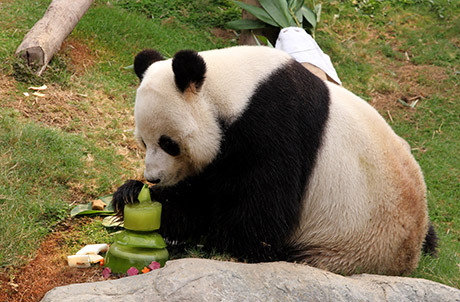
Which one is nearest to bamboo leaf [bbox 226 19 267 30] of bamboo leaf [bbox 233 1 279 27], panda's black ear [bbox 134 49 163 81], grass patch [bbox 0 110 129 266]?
bamboo leaf [bbox 233 1 279 27]

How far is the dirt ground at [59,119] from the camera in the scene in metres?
3.15

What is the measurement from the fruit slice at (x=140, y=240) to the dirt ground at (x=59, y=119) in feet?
0.79

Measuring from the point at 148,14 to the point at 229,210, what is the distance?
17.8 feet

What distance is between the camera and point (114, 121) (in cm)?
566

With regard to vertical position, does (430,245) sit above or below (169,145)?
below

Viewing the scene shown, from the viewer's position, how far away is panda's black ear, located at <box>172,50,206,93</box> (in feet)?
9.98

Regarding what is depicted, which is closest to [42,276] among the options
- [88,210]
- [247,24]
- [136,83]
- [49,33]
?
[88,210]

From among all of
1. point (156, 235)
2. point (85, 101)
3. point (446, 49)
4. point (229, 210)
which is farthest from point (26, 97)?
point (446, 49)

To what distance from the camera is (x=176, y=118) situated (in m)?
3.11

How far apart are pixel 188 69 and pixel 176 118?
0.93 ft

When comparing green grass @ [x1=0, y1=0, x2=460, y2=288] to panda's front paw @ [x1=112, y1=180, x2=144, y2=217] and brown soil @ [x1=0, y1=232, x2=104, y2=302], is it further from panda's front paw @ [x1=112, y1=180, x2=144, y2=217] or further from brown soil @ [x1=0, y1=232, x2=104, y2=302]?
panda's front paw @ [x1=112, y1=180, x2=144, y2=217]

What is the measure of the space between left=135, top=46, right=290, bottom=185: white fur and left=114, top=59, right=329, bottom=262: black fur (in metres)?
0.07

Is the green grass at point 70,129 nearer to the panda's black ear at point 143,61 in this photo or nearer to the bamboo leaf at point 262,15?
the bamboo leaf at point 262,15

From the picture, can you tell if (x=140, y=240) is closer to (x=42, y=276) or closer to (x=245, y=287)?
(x=42, y=276)
